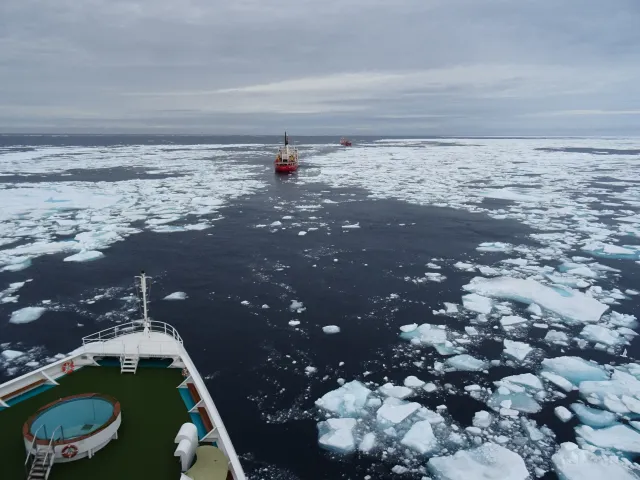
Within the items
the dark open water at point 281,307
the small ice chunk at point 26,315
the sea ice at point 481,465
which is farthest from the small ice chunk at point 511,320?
the small ice chunk at point 26,315

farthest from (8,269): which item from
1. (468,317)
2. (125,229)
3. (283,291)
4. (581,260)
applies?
(581,260)

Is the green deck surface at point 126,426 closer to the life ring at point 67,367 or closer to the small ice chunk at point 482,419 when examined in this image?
the life ring at point 67,367

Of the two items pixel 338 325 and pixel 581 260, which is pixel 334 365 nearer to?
pixel 338 325

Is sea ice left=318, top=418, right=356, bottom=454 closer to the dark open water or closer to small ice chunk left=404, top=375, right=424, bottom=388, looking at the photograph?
the dark open water

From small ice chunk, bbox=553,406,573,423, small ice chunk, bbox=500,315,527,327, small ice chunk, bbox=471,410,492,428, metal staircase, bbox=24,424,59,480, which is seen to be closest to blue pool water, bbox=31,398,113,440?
metal staircase, bbox=24,424,59,480

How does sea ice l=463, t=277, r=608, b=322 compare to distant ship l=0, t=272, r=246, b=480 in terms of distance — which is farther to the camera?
sea ice l=463, t=277, r=608, b=322

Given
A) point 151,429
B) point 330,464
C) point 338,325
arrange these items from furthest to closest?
point 338,325
point 330,464
point 151,429
